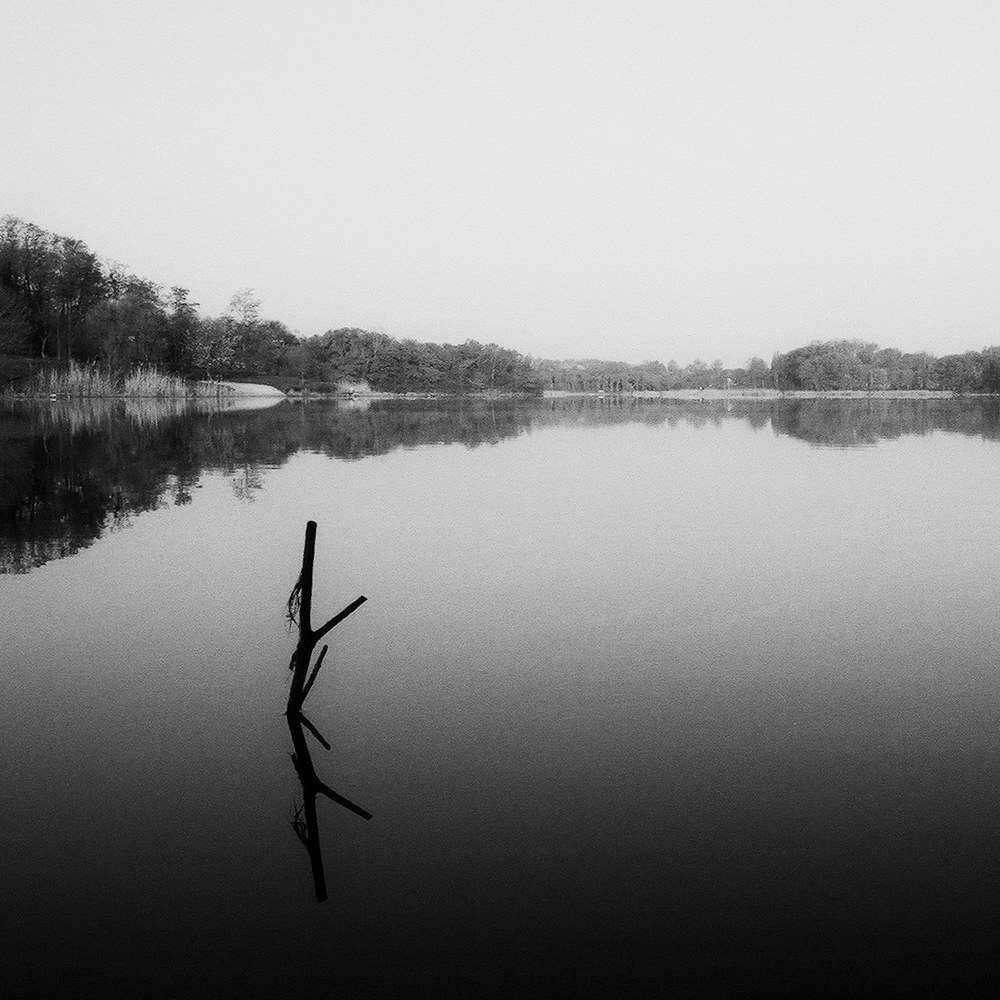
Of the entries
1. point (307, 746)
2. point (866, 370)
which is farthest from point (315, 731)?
→ point (866, 370)

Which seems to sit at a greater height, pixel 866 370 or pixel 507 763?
pixel 866 370

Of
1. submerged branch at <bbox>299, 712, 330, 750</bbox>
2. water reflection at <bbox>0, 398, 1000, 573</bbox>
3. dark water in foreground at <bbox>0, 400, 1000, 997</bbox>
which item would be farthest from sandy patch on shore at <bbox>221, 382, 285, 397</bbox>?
submerged branch at <bbox>299, 712, 330, 750</bbox>

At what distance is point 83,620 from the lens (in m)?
8.62

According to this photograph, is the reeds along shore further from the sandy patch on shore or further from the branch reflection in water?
the branch reflection in water

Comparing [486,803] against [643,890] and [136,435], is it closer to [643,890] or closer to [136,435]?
[643,890]

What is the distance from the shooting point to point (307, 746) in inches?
234

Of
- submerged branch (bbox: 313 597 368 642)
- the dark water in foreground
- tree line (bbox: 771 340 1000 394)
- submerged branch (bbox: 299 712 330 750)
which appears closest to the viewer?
the dark water in foreground

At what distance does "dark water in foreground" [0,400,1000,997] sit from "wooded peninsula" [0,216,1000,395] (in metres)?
60.2

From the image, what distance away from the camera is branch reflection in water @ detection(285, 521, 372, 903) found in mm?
4738

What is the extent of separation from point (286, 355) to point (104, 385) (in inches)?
2276

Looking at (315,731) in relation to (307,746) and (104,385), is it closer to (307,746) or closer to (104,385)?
(307,746)

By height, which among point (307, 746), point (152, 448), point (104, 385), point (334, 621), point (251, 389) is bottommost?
point (307, 746)

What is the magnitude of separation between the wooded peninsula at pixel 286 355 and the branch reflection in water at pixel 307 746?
6287 centimetres

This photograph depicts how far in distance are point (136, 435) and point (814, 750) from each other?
29098mm
